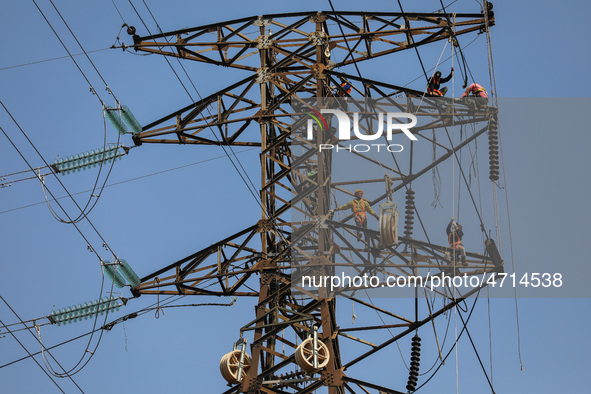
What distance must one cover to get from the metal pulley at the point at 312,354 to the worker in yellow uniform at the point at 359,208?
3182 mm

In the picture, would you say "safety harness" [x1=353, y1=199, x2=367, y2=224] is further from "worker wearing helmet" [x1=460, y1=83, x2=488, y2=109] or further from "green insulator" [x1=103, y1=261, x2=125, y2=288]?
"green insulator" [x1=103, y1=261, x2=125, y2=288]

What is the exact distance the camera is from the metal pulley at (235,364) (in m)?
42.3

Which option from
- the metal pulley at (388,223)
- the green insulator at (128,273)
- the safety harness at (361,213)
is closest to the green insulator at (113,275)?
the green insulator at (128,273)

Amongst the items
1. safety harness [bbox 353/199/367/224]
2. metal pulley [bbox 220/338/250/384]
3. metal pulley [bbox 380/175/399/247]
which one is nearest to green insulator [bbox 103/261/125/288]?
metal pulley [bbox 220/338/250/384]

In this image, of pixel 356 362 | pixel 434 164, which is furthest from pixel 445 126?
pixel 356 362

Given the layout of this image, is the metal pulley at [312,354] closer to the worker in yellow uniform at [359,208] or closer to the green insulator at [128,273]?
the worker in yellow uniform at [359,208]

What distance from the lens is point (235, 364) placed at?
4250 cm

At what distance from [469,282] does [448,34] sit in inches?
257

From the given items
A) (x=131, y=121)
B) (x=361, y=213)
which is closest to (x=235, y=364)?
(x=361, y=213)

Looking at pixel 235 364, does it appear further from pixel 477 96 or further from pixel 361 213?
pixel 477 96

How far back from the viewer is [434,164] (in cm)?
4362

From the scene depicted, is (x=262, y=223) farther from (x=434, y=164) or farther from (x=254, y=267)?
(x=434, y=164)

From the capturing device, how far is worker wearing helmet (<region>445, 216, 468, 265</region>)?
4234cm

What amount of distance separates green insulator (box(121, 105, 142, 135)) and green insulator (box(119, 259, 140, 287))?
13.1 ft
